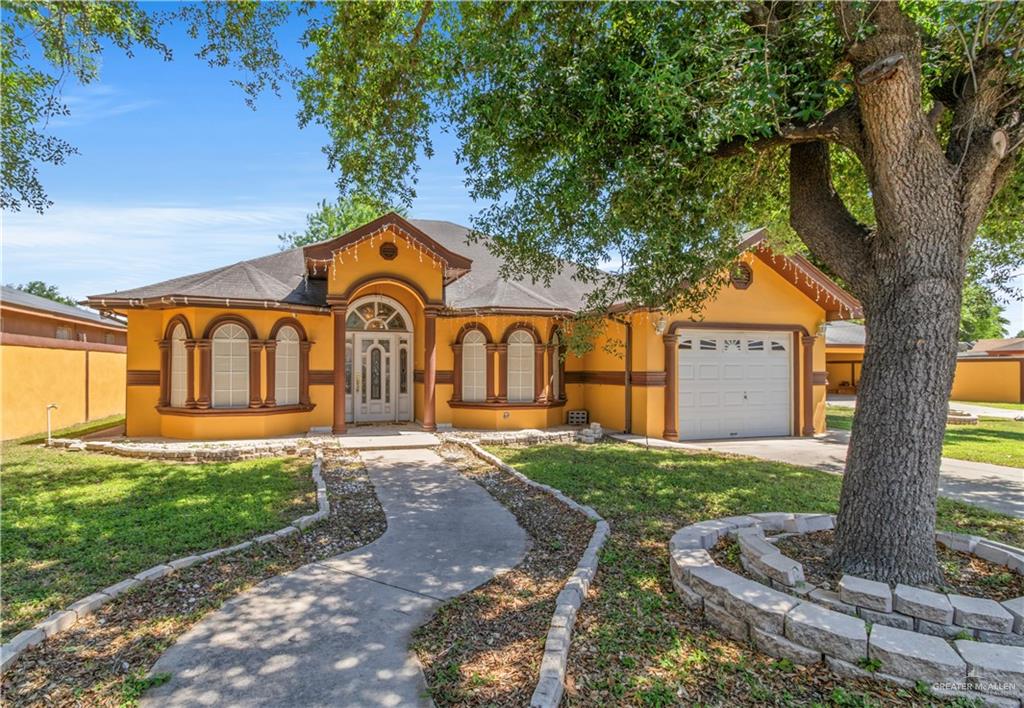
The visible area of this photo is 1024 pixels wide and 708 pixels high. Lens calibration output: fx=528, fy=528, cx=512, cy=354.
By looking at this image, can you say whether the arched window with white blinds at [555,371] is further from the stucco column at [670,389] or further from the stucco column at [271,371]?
the stucco column at [271,371]

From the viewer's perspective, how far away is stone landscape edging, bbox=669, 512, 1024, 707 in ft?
9.50

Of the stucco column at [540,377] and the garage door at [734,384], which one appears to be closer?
the garage door at [734,384]

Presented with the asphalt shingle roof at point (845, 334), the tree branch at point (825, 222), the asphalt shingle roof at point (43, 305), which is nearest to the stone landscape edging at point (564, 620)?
the tree branch at point (825, 222)

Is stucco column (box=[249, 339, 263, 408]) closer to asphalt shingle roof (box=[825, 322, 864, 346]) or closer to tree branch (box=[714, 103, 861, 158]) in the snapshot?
tree branch (box=[714, 103, 861, 158])

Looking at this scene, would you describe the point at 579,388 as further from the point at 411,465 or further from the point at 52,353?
the point at 52,353

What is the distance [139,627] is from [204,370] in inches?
336

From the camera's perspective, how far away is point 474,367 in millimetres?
13141

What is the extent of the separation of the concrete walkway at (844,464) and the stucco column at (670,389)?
319 millimetres

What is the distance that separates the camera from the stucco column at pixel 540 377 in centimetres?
1317

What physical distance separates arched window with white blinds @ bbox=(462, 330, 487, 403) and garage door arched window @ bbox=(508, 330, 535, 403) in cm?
64

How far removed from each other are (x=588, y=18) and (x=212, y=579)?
630 cm

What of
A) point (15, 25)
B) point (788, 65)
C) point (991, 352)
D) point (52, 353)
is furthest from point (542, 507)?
point (991, 352)

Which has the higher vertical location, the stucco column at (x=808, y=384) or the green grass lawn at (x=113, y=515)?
the stucco column at (x=808, y=384)

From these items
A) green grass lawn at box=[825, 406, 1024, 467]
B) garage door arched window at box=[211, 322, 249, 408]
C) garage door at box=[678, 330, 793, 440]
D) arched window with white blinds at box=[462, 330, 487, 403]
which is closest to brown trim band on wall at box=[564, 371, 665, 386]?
garage door at box=[678, 330, 793, 440]
